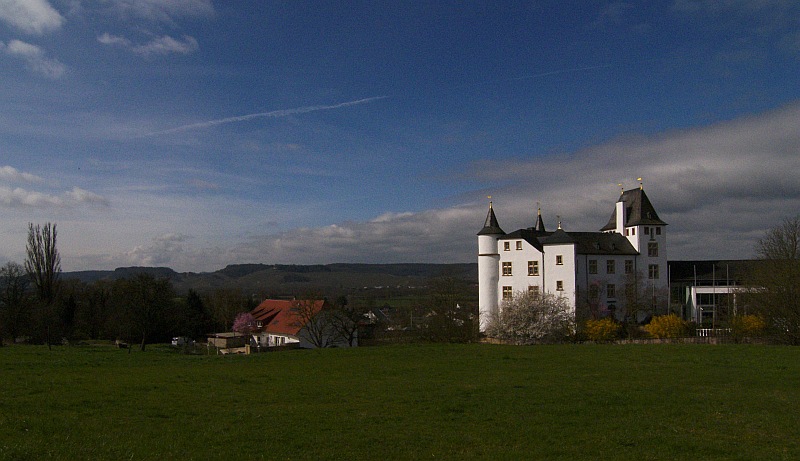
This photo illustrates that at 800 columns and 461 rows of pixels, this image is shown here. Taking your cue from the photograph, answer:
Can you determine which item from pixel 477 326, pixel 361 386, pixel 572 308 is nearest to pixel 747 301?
pixel 572 308

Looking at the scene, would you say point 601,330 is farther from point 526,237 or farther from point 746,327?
point 526,237

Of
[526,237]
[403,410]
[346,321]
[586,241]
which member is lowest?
[346,321]

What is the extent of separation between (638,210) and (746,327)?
19.3 metres

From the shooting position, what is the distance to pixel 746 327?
119 ft

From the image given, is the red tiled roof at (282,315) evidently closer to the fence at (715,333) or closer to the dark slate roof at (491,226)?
the dark slate roof at (491,226)

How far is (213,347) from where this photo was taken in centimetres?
5272

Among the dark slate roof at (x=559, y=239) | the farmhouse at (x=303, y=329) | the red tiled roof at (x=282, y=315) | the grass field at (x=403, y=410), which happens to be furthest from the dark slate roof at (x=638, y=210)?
the grass field at (x=403, y=410)

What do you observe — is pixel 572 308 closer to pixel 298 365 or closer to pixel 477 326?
pixel 477 326

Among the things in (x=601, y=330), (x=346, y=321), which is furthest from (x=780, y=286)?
(x=346, y=321)

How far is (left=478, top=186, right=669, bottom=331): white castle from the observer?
5059 cm

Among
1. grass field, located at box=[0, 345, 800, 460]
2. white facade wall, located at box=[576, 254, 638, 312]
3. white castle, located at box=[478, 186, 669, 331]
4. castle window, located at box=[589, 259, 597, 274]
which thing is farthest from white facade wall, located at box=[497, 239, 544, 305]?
grass field, located at box=[0, 345, 800, 460]

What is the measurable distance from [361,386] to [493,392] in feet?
11.9

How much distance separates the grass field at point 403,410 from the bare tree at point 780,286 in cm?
1174

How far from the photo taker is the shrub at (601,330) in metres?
44.2
